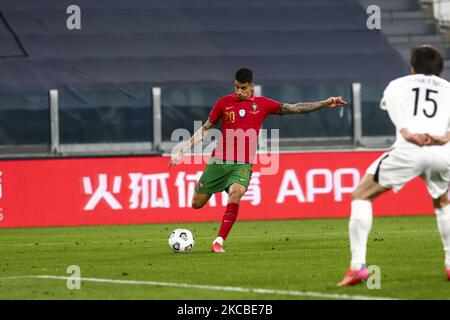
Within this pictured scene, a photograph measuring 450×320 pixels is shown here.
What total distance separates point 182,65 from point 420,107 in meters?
17.8

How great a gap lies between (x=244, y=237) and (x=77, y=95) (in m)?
8.97

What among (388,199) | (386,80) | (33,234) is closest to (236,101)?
(33,234)

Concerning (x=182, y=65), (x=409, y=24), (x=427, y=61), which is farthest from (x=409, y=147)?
(x=409, y=24)

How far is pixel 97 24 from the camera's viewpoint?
27.2 metres

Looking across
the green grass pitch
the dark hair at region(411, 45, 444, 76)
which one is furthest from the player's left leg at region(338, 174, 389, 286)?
the dark hair at region(411, 45, 444, 76)

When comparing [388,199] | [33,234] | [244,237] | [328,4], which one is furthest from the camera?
[328,4]

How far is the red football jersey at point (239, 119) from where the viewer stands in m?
13.8

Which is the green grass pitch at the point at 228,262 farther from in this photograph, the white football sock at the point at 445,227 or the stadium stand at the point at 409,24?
the stadium stand at the point at 409,24

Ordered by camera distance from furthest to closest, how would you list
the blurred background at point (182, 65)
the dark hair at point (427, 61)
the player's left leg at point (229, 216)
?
the blurred background at point (182, 65) < the player's left leg at point (229, 216) < the dark hair at point (427, 61)

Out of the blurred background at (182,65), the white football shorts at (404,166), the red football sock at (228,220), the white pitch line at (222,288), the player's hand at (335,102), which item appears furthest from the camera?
the blurred background at (182,65)

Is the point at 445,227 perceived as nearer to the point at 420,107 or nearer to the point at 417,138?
the point at 417,138

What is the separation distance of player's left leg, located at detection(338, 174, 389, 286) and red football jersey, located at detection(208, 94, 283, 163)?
478 cm

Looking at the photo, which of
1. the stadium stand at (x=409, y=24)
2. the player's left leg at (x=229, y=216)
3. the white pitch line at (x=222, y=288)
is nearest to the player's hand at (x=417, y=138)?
the white pitch line at (x=222, y=288)

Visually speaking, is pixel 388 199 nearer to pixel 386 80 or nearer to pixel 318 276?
pixel 386 80
